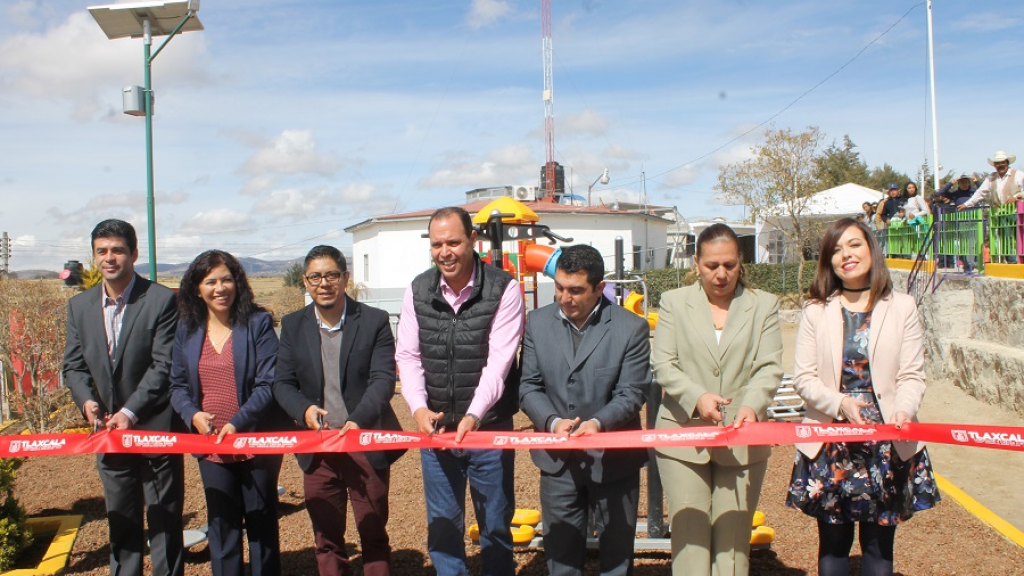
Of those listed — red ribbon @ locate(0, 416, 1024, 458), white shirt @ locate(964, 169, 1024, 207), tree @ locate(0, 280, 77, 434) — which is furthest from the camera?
white shirt @ locate(964, 169, 1024, 207)

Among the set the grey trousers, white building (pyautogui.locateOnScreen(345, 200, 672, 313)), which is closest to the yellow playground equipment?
the grey trousers

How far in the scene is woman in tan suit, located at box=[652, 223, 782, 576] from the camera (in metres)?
3.60

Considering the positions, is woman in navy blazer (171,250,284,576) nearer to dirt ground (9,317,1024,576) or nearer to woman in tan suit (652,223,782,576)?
dirt ground (9,317,1024,576)

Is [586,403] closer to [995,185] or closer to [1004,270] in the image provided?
[1004,270]

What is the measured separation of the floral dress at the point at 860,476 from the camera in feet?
11.3

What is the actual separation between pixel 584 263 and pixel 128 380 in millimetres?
2533

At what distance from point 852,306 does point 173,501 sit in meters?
3.64

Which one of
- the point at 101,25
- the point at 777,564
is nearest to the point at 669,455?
the point at 777,564

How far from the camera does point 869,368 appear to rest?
3.51m

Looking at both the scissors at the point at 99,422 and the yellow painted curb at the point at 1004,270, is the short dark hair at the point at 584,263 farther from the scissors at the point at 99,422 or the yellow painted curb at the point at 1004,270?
the yellow painted curb at the point at 1004,270

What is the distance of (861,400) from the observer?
3482 millimetres

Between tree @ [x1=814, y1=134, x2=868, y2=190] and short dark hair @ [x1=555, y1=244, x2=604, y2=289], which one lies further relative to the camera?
tree @ [x1=814, y1=134, x2=868, y2=190]

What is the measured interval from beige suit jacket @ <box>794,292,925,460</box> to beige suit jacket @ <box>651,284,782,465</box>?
0.17 m

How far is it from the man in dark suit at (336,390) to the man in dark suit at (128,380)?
0.71 meters
